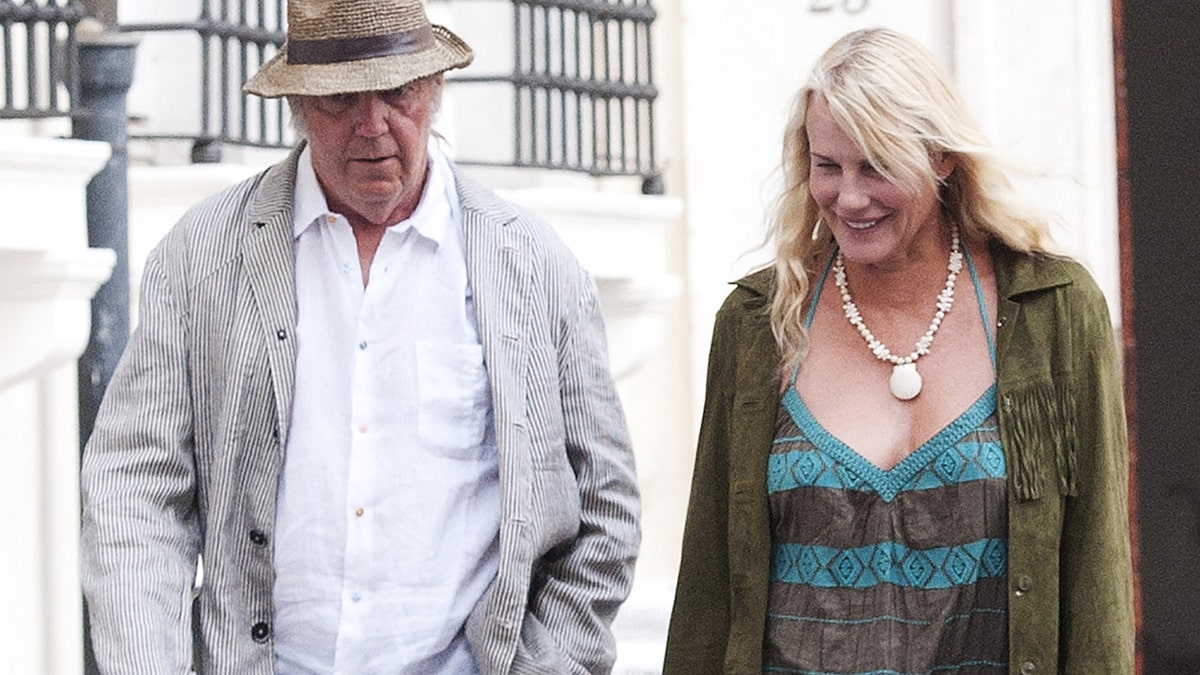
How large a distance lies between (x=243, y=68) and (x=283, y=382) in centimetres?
209

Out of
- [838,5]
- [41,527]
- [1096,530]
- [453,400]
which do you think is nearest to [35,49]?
[41,527]

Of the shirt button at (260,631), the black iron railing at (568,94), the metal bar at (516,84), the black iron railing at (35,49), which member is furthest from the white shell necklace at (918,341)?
the metal bar at (516,84)

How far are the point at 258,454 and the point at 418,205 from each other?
17.1 inches

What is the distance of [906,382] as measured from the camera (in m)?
3.28

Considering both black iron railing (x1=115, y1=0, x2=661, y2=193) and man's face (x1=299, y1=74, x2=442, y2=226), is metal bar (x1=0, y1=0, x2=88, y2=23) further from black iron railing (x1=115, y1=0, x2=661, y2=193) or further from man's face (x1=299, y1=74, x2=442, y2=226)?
man's face (x1=299, y1=74, x2=442, y2=226)

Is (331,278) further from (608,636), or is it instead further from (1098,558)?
(1098,558)

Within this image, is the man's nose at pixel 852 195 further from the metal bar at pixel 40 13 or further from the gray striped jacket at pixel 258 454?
the metal bar at pixel 40 13

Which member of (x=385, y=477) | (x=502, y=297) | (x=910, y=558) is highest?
(x=502, y=297)

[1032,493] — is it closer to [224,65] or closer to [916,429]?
[916,429]

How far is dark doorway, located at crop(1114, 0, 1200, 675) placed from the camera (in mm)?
4672

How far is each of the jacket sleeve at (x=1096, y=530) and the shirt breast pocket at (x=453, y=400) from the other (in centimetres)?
82

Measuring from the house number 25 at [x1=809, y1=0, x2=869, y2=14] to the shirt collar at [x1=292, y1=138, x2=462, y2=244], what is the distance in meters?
3.73

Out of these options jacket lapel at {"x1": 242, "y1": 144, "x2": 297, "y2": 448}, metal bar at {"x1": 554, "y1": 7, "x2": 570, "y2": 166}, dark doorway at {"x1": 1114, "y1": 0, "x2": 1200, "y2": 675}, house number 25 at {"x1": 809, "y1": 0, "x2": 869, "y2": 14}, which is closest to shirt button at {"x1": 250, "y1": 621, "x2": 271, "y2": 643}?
jacket lapel at {"x1": 242, "y1": 144, "x2": 297, "y2": 448}

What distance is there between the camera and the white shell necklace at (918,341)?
3.28m
